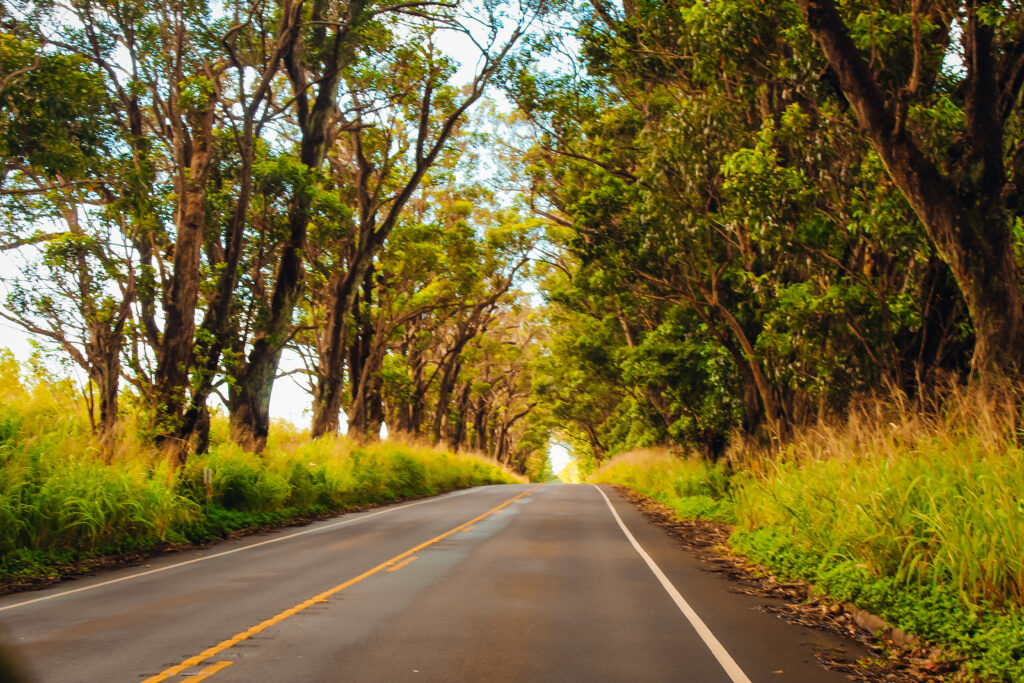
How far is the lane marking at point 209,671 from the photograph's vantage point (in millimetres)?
5828

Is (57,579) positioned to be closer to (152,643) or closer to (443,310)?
(152,643)

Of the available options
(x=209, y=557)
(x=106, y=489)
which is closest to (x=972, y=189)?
(x=209, y=557)

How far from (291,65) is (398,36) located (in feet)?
11.1

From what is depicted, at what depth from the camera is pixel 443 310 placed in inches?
1457

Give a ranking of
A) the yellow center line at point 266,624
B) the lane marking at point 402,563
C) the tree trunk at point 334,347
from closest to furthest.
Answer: the yellow center line at point 266,624, the lane marking at point 402,563, the tree trunk at point 334,347

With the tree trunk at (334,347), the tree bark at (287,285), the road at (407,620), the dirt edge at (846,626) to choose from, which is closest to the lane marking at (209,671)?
the road at (407,620)

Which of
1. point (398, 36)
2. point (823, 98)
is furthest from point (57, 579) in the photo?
point (398, 36)

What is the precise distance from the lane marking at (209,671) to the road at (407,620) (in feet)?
0.08

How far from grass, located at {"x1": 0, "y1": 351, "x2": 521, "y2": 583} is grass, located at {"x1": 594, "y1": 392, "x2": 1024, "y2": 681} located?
387 inches

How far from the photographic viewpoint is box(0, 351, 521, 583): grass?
11086mm

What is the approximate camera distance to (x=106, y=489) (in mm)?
12453

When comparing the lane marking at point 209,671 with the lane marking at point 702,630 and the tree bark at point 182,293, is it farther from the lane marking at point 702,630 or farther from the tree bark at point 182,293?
the tree bark at point 182,293

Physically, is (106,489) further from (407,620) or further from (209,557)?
(407,620)

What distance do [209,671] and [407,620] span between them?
2.28m
